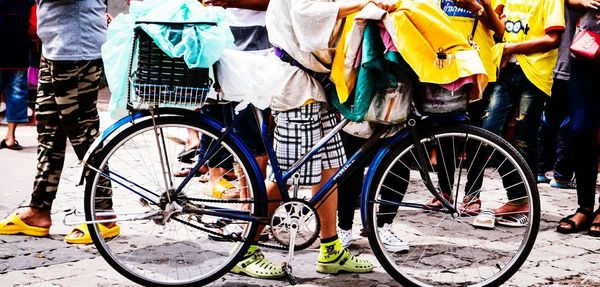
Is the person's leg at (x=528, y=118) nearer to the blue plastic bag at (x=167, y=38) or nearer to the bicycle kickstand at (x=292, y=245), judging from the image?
the bicycle kickstand at (x=292, y=245)

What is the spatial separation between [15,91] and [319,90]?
18.5ft

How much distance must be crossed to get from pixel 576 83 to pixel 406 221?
60.3 inches

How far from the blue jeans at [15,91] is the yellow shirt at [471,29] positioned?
202 inches

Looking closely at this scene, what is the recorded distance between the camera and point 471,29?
19.9 ft

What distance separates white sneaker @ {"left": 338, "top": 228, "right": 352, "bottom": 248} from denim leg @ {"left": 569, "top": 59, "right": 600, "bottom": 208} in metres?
1.85

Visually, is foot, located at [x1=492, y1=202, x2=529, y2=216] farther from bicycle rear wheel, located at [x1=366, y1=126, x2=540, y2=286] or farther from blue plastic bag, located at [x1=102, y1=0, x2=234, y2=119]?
blue plastic bag, located at [x1=102, y1=0, x2=234, y2=119]

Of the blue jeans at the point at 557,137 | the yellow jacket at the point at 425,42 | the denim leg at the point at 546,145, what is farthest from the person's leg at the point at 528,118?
the yellow jacket at the point at 425,42

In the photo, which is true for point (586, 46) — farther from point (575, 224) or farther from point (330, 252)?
point (330, 252)

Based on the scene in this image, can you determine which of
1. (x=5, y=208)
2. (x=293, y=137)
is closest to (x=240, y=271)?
(x=293, y=137)

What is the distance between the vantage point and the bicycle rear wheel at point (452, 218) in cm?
454

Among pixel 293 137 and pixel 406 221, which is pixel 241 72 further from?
pixel 406 221

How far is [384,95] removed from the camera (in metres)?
4.50

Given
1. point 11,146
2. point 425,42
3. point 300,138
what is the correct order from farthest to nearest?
point 11,146 → point 300,138 → point 425,42

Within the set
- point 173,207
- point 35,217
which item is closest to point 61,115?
point 35,217
